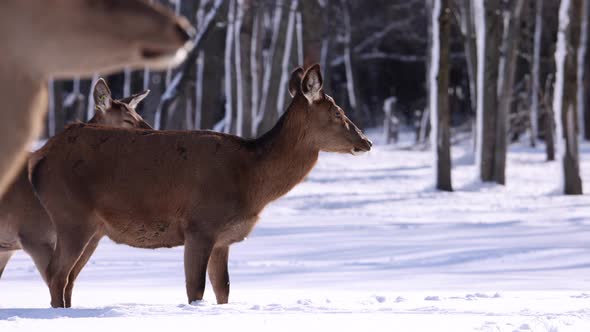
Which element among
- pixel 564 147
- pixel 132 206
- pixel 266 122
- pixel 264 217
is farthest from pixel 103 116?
pixel 266 122

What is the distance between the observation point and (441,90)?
21375 millimetres

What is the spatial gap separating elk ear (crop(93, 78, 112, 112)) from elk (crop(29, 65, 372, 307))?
172cm

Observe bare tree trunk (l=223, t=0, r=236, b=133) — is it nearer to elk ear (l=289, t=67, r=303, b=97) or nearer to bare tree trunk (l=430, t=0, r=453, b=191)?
bare tree trunk (l=430, t=0, r=453, b=191)

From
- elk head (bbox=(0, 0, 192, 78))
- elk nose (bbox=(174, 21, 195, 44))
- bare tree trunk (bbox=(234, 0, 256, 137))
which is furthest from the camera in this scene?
bare tree trunk (bbox=(234, 0, 256, 137))

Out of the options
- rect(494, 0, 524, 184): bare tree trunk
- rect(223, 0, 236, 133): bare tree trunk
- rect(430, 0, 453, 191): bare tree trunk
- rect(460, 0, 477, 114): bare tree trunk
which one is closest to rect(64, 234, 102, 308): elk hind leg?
rect(430, 0, 453, 191): bare tree trunk

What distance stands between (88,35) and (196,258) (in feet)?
16.2

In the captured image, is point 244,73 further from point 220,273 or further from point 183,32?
point 183,32

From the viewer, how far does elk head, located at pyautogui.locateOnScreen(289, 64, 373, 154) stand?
8.61 metres

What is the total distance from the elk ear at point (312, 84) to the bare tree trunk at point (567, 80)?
40.0 ft

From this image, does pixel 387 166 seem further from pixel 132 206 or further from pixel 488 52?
pixel 132 206

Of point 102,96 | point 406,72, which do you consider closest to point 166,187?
point 102,96

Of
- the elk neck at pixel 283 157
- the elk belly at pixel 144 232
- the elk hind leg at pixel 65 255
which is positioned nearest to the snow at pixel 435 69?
the elk neck at pixel 283 157

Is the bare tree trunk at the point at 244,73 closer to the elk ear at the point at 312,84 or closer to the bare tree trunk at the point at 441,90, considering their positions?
the bare tree trunk at the point at 441,90

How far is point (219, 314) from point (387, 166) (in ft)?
81.4
